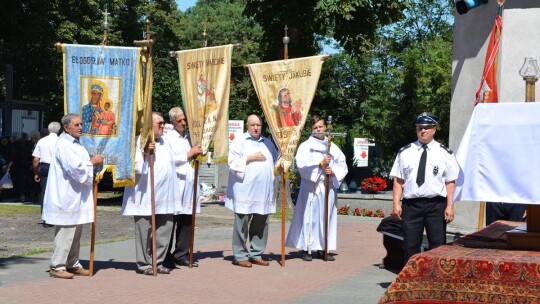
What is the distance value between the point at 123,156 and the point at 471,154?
5.69 meters

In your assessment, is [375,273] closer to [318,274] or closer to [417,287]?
[318,274]

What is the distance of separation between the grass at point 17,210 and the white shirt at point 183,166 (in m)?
8.85

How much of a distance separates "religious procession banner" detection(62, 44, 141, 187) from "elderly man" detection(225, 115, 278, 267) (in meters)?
1.77

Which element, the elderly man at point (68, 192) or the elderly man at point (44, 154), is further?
the elderly man at point (44, 154)

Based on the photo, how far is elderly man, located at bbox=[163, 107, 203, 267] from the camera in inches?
501

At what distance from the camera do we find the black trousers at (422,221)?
32.3 feet

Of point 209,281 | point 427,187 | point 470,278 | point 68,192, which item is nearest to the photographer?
point 470,278

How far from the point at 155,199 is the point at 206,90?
5.83 feet

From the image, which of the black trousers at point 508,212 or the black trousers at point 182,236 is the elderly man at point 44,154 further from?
the black trousers at point 508,212

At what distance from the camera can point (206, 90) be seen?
42.4 feet

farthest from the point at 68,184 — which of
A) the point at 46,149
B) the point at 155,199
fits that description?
the point at 46,149

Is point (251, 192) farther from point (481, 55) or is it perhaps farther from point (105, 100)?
point (481, 55)

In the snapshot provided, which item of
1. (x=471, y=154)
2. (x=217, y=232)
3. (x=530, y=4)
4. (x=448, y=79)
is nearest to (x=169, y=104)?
(x=448, y=79)

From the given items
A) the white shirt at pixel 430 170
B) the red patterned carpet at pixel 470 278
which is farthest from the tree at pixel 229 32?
the red patterned carpet at pixel 470 278
